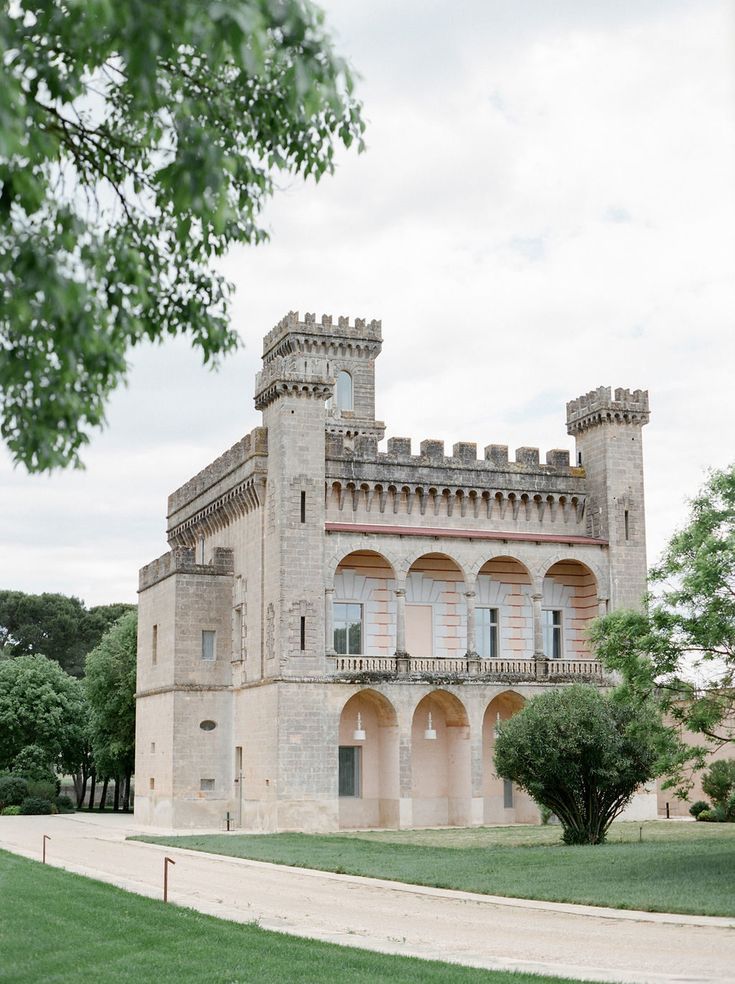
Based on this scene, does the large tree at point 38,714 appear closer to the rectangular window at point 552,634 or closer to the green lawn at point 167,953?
the rectangular window at point 552,634

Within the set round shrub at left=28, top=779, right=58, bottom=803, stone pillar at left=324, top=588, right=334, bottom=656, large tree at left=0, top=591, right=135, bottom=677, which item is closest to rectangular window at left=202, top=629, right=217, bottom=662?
stone pillar at left=324, top=588, right=334, bottom=656

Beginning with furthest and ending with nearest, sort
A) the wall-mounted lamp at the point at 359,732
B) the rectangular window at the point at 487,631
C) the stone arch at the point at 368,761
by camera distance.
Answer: the rectangular window at the point at 487,631 < the stone arch at the point at 368,761 < the wall-mounted lamp at the point at 359,732

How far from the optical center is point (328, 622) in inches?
1761

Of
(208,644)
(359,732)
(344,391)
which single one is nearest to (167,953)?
(359,732)

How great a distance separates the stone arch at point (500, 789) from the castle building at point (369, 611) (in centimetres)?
8

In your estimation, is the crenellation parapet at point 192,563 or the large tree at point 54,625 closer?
the crenellation parapet at point 192,563

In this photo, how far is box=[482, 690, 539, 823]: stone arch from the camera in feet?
152

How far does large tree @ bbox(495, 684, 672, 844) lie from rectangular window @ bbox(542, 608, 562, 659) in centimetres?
1551

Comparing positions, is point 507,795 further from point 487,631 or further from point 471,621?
point 471,621

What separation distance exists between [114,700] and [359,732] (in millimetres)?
19015

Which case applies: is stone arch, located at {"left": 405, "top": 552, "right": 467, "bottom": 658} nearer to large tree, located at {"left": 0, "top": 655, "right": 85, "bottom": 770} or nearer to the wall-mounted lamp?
the wall-mounted lamp

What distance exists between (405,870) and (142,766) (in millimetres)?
26823

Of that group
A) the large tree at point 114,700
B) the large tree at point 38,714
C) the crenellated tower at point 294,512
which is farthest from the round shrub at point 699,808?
the large tree at point 38,714

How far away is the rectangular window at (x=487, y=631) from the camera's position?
48438 millimetres
